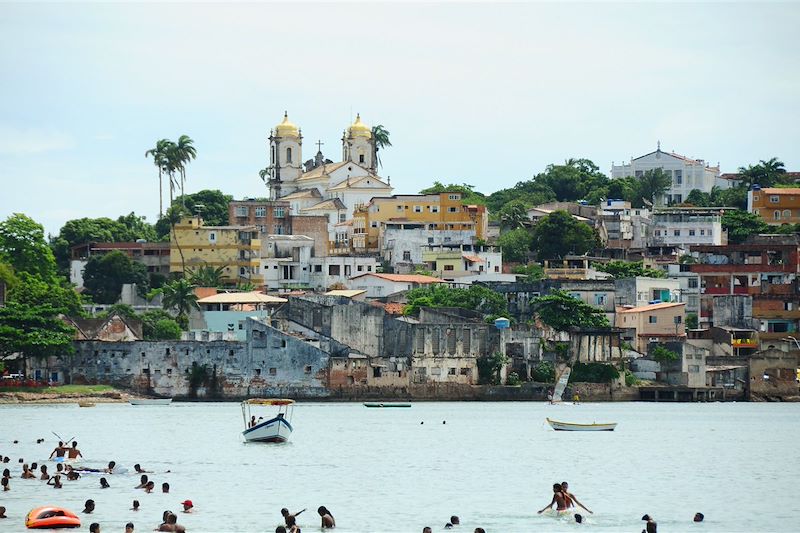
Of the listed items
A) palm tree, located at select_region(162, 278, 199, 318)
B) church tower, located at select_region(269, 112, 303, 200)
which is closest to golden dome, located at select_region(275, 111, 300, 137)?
church tower, located at select_region(269, 112, 303, 200)

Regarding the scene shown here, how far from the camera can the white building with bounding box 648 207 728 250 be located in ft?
448

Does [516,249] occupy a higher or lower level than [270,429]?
higher

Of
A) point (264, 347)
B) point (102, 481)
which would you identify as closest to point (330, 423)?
point (264, 347)

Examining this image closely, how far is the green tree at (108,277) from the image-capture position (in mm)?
122938

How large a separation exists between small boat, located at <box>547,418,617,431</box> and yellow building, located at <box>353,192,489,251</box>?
2144 inches

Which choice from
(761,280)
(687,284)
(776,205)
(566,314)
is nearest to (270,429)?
(566,314)

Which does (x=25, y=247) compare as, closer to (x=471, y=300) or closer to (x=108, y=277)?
(x=108, y=277)

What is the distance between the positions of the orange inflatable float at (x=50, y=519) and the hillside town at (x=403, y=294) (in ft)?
149

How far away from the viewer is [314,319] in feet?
311

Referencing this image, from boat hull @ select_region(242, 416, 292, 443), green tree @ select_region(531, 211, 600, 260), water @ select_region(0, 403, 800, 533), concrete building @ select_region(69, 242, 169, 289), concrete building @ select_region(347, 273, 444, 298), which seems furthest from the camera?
concrete building @ select_region(69, 242, 169, 289)

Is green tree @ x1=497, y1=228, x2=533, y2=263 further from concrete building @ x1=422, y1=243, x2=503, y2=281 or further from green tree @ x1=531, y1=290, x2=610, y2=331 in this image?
green tree @ x1=531, y1=290, x2=610, y2=331

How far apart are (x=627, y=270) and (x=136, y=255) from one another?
Result: 36365 millimetres

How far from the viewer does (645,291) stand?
10906 cm

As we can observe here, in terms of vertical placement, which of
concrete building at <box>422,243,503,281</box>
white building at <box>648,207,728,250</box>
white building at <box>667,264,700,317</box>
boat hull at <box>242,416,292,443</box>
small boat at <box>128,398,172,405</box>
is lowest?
boat hull at <box>242,416,292,443</box>
